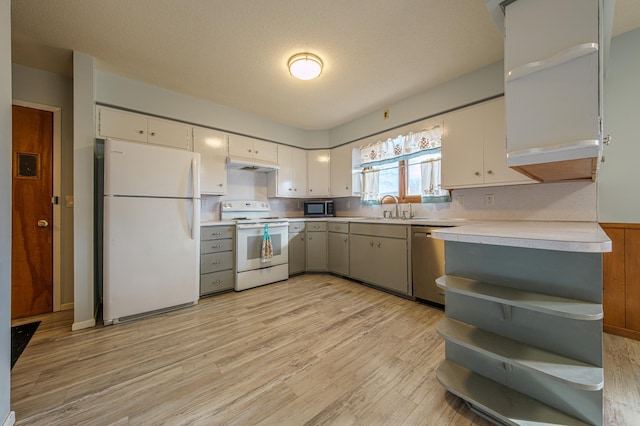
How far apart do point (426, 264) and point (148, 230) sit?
111 inches

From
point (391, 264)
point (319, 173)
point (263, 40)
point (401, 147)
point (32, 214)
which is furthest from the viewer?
point (319, 173)

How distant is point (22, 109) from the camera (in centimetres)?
240

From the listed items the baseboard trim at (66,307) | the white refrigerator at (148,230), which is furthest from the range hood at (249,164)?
the baseboard trim at (66,307)

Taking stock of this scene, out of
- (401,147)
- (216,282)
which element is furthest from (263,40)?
(216,282)

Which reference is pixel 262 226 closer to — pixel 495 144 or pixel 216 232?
pixel 216 232

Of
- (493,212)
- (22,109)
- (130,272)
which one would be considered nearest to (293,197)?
(130,272)

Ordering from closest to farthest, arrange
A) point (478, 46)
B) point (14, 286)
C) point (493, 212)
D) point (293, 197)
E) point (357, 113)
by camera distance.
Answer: point (478, 46), point (14, 286), point (493, 212), point (357, 113), point (293, 197)

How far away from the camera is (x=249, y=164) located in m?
3.39

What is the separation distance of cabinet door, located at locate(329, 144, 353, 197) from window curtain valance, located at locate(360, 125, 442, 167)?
0.82ft

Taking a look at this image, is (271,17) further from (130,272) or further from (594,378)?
(594,378)

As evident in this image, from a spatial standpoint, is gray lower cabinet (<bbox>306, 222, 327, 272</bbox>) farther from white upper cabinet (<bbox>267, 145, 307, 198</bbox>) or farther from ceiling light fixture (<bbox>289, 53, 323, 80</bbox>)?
ceiling light fixture (<bbox>289, 53, 323, 80</bbox>)

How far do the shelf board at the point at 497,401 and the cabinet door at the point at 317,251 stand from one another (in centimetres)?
Answer: 253

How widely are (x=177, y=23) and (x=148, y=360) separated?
252 cm

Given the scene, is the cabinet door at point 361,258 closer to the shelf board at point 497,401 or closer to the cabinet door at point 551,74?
the shelf board at point 497,401
